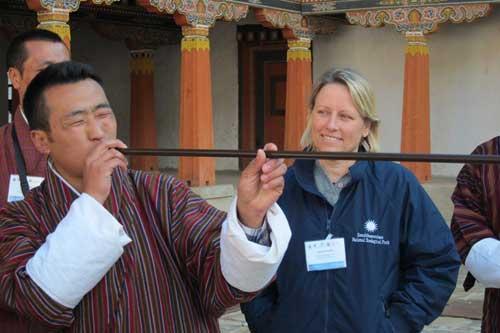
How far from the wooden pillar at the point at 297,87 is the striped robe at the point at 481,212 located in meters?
9.00

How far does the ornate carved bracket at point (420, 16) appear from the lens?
10719 millimetres

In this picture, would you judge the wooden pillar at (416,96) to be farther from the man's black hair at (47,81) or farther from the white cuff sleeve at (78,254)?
the white cuff sleeve at (78,254)

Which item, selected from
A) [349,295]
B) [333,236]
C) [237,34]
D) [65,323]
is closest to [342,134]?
[333,236]

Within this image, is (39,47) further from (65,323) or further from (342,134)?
(65,323)

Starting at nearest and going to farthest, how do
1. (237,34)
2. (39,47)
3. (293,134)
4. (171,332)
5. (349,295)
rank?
(171,332), (349,295), (39,47), (293,134), (237,34)

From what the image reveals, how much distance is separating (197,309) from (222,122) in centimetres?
1201

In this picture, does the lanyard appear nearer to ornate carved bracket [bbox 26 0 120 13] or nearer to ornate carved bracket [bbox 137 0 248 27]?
ornate carved bracket [bbox 26 0 120 13]

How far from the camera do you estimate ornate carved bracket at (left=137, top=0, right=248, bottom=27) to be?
972 cm

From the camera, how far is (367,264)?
2.36 m

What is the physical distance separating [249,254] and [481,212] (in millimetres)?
1304

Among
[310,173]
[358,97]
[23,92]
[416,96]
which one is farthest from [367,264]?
[416,96]

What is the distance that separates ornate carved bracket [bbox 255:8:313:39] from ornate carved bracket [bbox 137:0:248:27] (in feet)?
1.75

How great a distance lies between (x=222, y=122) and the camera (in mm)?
13805

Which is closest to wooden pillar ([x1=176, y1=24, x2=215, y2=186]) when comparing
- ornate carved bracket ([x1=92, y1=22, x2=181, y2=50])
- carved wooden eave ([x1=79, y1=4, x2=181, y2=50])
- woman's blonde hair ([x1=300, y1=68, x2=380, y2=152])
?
carved wooden eave ([x1=79, y1=4, x2=181, y2=50])
